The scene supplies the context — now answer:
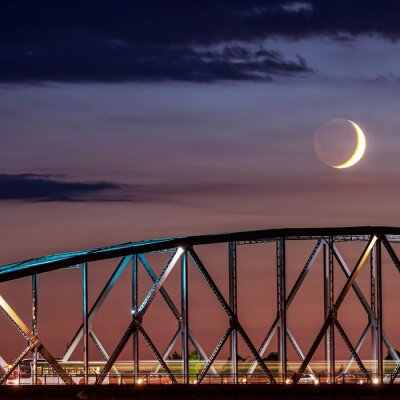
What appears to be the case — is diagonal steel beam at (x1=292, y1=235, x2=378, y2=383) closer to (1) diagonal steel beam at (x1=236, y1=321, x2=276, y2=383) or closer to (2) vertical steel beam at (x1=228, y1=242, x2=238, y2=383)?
(1) diagonal steel beam at (x1=236, y1=321, x2=276, y2=383)

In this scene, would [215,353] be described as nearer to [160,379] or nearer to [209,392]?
[209,392]

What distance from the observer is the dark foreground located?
309 feet

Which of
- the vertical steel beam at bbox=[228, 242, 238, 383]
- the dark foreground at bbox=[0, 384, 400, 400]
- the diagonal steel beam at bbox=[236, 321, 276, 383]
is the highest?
the vertical steel beam at bbox=[228, 242, 238, 383]

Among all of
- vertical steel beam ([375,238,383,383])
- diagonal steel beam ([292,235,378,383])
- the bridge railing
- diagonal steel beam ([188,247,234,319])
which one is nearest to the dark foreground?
the bridge railing

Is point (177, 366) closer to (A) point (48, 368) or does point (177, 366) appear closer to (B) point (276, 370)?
(B) point (276, 370)

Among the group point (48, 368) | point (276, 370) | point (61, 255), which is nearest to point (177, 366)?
point (276, 370)

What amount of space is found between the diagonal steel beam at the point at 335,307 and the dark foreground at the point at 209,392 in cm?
136

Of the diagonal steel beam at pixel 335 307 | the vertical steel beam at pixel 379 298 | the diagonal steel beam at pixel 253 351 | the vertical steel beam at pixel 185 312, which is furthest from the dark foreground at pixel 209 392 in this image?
the diagonal steel beam at pixel 253 351

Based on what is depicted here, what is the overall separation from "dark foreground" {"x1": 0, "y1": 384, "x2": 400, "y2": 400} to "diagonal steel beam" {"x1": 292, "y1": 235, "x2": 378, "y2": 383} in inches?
53.4

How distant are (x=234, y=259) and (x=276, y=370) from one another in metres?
49.5

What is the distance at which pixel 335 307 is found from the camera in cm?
10044

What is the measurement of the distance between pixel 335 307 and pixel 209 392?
9.91 metres

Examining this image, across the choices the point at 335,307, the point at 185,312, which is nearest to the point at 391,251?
the point at 335,307

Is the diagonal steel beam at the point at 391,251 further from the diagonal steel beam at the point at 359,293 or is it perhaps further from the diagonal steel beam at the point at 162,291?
the diagonal steel beam at the point at 162,291
